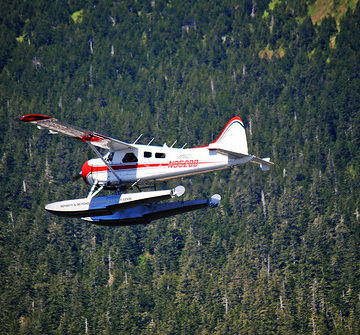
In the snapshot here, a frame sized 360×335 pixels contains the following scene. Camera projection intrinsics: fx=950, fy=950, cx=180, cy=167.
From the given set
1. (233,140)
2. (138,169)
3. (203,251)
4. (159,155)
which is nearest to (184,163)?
(159,155)

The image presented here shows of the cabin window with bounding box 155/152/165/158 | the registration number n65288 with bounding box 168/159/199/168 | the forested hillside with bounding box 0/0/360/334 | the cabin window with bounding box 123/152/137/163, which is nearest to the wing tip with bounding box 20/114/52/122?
the cabin window with bounding box 123/152/137/163

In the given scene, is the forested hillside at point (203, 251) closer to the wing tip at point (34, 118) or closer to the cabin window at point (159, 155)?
the cabin window at point (159, 155)

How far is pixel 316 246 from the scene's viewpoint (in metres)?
145

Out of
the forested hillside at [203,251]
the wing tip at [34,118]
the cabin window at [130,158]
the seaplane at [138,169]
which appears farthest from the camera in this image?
the forested hillside at [203,251]

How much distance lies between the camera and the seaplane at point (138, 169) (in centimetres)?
4722

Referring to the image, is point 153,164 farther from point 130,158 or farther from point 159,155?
point 130,158

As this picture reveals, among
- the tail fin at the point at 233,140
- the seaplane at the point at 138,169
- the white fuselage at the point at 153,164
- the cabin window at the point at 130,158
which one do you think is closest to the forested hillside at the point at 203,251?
the seaplane at the point at 138,169

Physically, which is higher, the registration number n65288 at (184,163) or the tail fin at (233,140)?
the tail fin at (233,140)

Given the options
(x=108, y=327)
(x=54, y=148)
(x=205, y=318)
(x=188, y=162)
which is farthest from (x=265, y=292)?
(x=188, y=162)

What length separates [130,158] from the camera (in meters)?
48.7

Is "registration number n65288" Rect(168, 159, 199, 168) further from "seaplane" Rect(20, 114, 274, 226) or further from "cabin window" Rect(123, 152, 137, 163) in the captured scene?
"cabin window" Rect(123, 152, 137, 163)

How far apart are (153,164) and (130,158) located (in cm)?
134

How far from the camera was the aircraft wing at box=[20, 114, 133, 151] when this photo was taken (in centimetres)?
4672

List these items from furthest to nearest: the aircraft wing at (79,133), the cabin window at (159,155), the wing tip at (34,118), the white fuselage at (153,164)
A: the cabin window at (159,155)
the white fuselage at (153,164)
the aircraft wing at (79,133)
the wing tip at (34,118)
